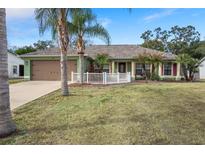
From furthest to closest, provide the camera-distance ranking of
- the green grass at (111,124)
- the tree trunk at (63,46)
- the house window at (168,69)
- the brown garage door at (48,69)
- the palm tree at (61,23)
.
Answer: the house window at (168,69) → the brown garage door at (48,69) → the tree trunk at (63,46) → the palm tree at (61,23) → the green grass at (111,124)

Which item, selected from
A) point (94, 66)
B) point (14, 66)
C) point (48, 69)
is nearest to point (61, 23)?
point (48, 69)

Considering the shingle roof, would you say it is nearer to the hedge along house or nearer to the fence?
the hedge along house

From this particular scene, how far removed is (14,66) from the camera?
38.0 metres

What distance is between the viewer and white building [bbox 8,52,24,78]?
36.6m

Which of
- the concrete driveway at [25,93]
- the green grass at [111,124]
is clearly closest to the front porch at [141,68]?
the concrete driveway at [25,93]

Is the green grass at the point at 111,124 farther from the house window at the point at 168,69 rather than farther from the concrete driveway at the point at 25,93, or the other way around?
the house window at the point at 168,69

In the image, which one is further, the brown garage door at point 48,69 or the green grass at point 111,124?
the brown garage door at point 48,69

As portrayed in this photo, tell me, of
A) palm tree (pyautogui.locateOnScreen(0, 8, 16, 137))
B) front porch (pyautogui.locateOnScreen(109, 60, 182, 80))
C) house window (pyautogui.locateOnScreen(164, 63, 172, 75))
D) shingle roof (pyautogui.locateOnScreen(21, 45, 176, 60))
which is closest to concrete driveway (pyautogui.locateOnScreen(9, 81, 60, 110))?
palm tree (pyautogui.locateOnScreen(0, 8, 16, 137))

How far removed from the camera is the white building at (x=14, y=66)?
36634 millimetres

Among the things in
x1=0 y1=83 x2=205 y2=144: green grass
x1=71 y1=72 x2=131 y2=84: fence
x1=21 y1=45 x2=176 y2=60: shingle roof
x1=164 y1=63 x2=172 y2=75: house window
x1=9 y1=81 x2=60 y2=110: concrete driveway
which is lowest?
x1=0 y1=83 x2=205 y2=144: green grass

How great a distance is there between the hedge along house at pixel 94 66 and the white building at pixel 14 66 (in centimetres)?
1121

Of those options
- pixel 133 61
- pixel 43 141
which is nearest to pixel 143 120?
pixel 43 141
